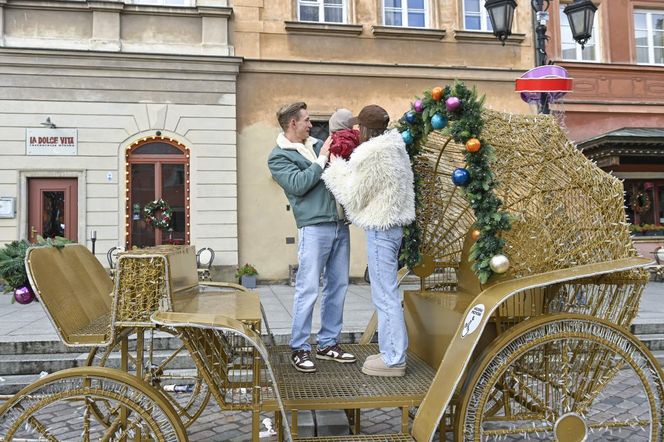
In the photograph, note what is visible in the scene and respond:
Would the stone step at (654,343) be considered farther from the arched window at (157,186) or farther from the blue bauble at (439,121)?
the arched window at (157,186)

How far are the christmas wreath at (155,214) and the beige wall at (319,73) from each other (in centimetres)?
148

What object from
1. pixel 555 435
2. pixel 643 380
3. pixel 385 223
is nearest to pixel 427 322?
pixel 385 223

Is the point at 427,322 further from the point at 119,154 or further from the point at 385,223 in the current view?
the point at 119,154

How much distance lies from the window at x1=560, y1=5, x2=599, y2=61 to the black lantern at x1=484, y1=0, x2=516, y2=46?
20.8ft

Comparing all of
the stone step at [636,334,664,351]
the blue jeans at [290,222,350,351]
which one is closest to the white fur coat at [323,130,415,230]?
the blue jeans at [290,222,350,351]

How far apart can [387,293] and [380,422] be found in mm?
1254

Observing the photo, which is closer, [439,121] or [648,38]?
[439,121]

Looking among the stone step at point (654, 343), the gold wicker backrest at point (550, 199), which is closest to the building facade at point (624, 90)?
the stone step at point (654, 343)

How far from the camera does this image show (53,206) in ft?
35.6

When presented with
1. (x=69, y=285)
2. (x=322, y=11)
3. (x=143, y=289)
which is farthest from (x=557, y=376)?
(x=322, y=11)

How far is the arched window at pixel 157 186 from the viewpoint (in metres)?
11.1

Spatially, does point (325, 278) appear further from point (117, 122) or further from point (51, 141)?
point (51, 141)

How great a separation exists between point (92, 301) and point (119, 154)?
333 inches

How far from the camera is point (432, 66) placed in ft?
40.1
